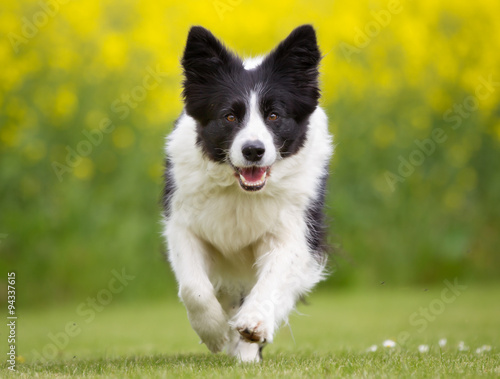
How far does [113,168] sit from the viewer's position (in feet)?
33.9

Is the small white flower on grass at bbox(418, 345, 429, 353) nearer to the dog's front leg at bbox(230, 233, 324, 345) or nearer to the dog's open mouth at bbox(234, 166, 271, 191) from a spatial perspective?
the dog's front leg at bbox(230, 233, 324, 345)

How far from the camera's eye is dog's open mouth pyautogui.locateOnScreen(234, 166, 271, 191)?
14.7 ft

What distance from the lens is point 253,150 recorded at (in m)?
4.30

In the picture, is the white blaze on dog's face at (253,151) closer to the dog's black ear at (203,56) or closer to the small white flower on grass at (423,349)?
the dog's black ear at (203,56)

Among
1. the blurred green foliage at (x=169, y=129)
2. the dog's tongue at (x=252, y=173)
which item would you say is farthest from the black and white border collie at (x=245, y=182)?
the blurred green foliage at (x=169, y=129)

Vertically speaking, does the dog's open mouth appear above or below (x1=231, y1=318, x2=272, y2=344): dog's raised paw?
above

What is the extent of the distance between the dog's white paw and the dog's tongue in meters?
0.81

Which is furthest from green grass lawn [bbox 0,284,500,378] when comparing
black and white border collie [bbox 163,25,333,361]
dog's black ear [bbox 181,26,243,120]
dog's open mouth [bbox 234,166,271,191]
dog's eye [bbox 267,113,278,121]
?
dog's black ear [bbox 181,26,243,120]

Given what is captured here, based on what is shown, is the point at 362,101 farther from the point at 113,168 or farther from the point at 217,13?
the point at 113,168

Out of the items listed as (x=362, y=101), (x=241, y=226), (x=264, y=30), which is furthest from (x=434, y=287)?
(x=241, y=226)

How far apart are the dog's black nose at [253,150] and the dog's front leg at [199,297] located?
751 mm

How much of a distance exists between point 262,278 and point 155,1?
8.02m

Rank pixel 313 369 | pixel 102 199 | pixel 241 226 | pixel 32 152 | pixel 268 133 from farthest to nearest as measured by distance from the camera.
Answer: pixel 102 199, pixel 32 152, pixel 241 226, pixel 268 133, pixel 313 369

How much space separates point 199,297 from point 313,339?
2.89 meters
